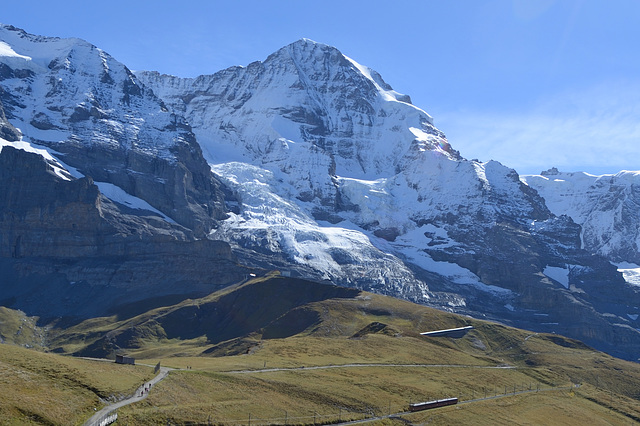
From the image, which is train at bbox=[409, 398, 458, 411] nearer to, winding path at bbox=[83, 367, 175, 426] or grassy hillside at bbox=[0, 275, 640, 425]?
grassy hillside at bbox=[0, 275, 640, 425]

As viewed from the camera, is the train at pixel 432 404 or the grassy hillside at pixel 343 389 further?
the train at pixel 432 404

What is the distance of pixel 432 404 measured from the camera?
449ft

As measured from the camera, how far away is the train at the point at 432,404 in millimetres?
132625

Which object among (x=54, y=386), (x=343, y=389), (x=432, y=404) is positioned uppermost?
(x=54, y=386)

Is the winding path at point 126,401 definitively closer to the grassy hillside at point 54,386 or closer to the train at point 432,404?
the grassy hillside at point 54,386

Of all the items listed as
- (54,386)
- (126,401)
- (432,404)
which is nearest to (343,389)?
(432,404)

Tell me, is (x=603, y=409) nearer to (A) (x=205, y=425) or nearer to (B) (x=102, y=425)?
(A) (x=205, y=425)

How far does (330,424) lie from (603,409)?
8003 centimetres

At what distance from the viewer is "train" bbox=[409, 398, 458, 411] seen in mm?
132625

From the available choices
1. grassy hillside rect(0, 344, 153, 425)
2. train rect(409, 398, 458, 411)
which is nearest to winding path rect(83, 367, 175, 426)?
grassy hillside rect(0, 344, 153, 425)

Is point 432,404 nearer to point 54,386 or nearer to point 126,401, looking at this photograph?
point 126,401

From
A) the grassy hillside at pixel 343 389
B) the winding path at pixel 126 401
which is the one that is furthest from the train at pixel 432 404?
the winding path at pixel 126 401

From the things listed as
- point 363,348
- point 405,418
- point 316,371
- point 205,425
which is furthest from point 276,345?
point 205,425

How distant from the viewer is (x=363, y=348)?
189 metres
